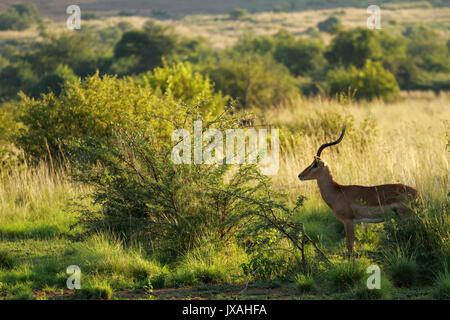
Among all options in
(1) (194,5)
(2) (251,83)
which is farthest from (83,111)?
(1) (194,5)

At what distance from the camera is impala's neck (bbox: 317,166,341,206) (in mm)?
6812

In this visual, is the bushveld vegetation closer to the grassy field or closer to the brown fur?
the grassy field

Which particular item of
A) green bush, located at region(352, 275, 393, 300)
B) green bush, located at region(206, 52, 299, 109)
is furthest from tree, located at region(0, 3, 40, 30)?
green bush, located at region(352, 275, 393, 300)

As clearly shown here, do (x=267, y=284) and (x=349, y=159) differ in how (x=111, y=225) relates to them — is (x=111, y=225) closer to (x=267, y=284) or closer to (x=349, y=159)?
(x=267, y=284)

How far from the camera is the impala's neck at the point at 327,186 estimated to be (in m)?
6.81

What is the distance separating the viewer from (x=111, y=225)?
7.74m

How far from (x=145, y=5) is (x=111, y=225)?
99001 millimetres

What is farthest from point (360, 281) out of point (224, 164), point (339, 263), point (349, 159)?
point (349, 159)

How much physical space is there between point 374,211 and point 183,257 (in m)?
2.15

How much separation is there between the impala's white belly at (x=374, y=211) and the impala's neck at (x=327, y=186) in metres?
0.29

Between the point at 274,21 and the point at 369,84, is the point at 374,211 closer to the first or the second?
the point at 369,84

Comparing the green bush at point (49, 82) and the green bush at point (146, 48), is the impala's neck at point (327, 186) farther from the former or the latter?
the green bush at point (146, 48)

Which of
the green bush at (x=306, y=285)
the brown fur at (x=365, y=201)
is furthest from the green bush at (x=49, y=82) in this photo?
the green bush at (x=306, y=285)

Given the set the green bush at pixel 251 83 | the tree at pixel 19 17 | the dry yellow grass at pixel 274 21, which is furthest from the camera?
the dry yellow grass at pixel 274 21
